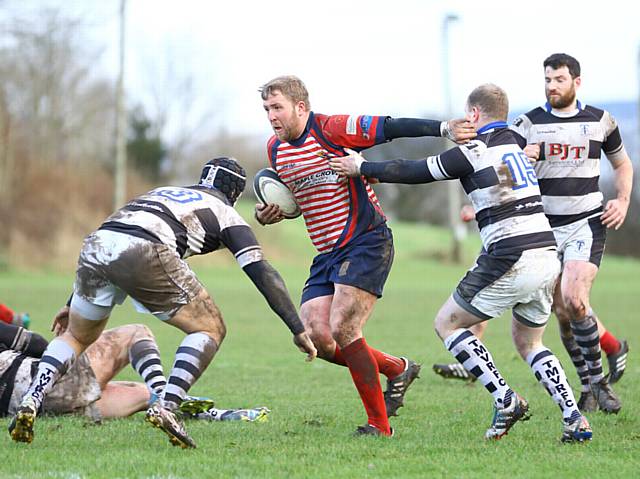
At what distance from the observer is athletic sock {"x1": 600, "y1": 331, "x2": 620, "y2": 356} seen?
25.5 feet

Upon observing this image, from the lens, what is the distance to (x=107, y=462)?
489 cm

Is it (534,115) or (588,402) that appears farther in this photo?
(534,115)

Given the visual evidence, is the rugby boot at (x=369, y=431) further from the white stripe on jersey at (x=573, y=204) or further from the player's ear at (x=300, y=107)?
the white stripe on jersey at (x=573, y=204)

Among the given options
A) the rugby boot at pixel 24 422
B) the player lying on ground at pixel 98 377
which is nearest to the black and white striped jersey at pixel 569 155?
the player lying on ground at pixel 98 377

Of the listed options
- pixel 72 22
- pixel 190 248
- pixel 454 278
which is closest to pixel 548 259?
pixel 190 248

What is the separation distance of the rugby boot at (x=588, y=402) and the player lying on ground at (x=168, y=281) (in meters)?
2.57

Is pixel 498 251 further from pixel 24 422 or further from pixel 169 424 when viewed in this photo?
pixel 24 422

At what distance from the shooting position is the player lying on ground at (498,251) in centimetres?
552

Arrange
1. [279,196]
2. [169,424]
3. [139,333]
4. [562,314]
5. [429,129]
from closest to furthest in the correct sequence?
1. [169,424]
2. [429,129]
3. [279,196]
4. [139,333]
5. [562,314]

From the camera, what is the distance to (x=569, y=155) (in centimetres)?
705

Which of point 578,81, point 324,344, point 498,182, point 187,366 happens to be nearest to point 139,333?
point 324,344

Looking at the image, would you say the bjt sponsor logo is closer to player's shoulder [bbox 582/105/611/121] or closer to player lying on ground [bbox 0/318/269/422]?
player's shoulder [bbox 582/105/611/121]

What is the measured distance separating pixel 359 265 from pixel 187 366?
4.32 ft

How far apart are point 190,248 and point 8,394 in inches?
69.0
